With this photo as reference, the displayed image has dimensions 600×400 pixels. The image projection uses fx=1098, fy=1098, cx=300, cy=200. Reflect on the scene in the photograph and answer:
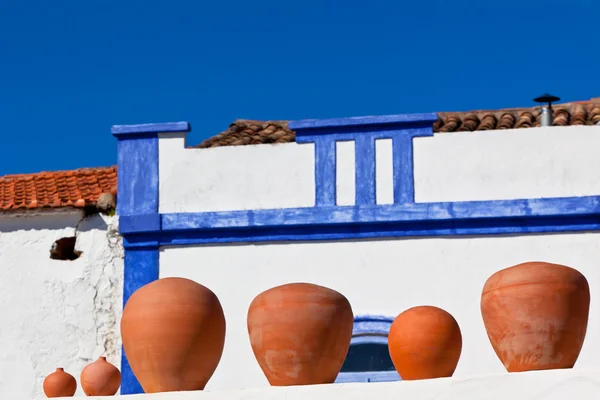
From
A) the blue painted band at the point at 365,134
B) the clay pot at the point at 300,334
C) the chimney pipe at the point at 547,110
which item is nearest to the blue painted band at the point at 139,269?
the blue painted band at the point at 365,134

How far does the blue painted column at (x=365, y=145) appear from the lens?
10.2 metres

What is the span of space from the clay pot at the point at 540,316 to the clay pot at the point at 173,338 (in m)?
1.34

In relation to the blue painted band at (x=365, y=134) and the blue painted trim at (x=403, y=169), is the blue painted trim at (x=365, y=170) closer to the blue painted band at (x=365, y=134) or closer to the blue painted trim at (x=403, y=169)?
the blue painted band at (x=365, y=134)

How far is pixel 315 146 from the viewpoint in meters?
10.4

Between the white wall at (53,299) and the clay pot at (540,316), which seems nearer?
the clay pot at (540,316)

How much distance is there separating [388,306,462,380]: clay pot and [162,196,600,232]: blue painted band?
4.30 meters

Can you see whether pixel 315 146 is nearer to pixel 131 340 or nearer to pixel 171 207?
pixel 171 207

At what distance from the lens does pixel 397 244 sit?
32.7 ft

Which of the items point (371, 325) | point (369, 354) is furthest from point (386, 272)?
point (369, 354)

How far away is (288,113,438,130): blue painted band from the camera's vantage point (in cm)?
1023

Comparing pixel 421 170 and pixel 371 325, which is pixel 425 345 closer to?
pixel 371 325

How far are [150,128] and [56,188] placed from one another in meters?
1.55

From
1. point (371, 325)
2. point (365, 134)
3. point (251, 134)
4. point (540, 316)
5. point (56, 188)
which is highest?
point (251, 134)

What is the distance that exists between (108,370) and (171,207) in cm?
248
